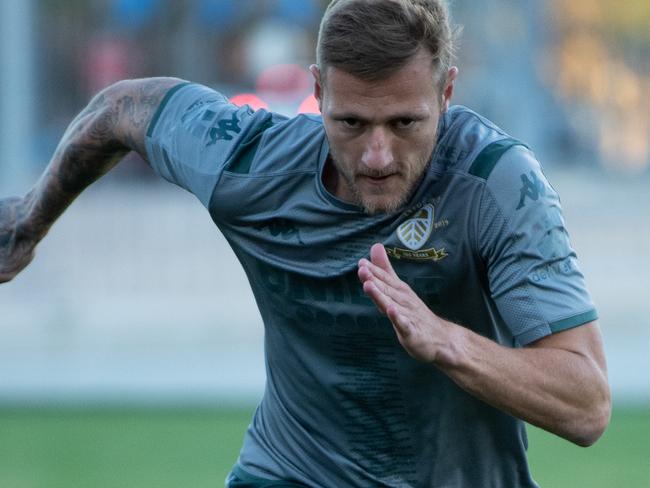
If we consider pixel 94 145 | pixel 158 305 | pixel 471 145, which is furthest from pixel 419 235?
pixel 158 305

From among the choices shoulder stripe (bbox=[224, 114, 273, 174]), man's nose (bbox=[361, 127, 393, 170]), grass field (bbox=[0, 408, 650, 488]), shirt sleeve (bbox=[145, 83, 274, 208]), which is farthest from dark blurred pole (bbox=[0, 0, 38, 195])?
man's nose (bbox=[361, 127, 393, 170])

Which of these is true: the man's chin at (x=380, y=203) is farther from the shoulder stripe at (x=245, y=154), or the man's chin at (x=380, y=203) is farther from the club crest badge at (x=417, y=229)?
the shoulder stripe at (x=245, y=154)

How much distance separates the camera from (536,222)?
12.6 ft

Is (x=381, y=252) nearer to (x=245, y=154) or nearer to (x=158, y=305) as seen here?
(x=245, y=154)

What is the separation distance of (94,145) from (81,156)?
0.06 meters

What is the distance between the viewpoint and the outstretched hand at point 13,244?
483 cm

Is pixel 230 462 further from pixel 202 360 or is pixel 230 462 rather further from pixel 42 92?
pixel 42 92

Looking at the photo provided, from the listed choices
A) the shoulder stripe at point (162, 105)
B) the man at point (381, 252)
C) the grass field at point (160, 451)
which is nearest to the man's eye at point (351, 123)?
the man at point (381, 252)

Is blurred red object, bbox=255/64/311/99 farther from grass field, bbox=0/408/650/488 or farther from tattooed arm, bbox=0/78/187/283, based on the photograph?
tattooed arm, bbox=0/78/187/283

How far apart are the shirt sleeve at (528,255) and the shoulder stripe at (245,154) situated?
2.83ft

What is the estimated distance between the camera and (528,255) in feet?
12.5

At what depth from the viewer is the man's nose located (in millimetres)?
3898

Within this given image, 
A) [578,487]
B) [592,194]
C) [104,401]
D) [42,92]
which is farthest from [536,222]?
[42,92]

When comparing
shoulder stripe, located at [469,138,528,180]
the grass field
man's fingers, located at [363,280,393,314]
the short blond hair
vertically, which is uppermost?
the short blond hair
